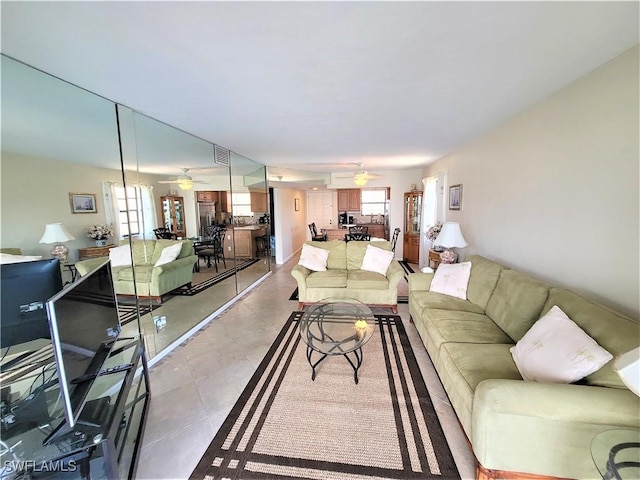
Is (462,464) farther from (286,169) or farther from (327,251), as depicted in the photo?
(286,169)

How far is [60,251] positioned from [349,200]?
792 centimetres

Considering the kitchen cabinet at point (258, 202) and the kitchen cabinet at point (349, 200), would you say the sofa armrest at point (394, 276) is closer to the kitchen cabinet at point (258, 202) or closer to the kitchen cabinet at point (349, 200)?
the kitchen cabinet at point (258, 202)

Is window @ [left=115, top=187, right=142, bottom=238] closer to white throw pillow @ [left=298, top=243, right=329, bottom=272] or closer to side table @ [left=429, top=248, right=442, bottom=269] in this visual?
white throw pillow @ [left=298, top=243, right=329, bottom=272]

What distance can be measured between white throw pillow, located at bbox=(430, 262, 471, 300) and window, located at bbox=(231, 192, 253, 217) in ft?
11.4

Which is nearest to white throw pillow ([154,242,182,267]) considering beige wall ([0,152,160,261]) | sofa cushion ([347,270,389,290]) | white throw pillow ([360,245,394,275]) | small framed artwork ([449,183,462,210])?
beige wall ([0,152,160,261])

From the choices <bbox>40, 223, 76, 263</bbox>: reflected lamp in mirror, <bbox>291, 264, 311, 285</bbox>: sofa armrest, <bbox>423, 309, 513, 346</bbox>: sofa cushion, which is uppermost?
<bbox>40, 223, 76, 263</bbox>: reflected lamp in mirror

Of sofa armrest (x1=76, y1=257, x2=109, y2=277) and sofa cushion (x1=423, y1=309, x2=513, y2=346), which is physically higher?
sofa armrest (x1=76, y1=257, x2=109, y2=277)

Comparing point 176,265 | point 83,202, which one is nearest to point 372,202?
point 176,265

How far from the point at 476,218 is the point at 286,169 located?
13.7ft

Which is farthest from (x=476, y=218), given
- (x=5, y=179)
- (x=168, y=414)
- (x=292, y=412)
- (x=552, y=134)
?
(x=5, y=179)

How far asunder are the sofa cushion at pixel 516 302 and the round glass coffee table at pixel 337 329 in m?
1.12

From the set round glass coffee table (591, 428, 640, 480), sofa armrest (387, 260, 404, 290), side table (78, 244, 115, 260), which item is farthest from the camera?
sofa armrest (387, 260, 404, 290)

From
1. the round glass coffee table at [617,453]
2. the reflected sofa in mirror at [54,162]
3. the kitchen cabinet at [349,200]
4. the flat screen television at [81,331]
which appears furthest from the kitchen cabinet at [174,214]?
the kitchen cabinet at [349,200]

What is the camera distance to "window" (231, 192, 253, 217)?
453 centimetres
